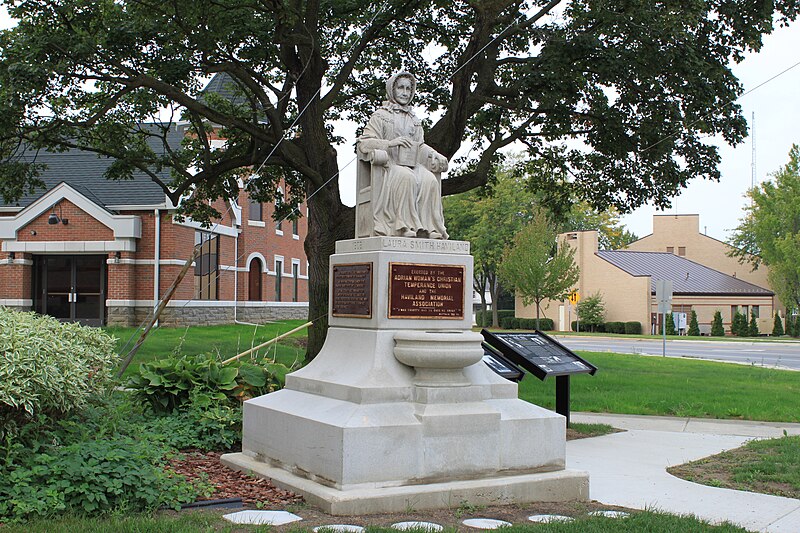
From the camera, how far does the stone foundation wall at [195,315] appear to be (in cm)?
2798

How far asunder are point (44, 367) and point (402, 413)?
116 inches

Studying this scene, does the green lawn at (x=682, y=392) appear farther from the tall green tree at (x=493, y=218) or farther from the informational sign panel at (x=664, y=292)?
the tall green tree at (x=493, y=218)

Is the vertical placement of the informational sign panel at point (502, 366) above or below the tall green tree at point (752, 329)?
above

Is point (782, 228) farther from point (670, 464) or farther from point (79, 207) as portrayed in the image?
point (670, 464)

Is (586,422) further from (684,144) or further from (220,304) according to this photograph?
(220,304)

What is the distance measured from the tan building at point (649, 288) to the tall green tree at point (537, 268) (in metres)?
4.42

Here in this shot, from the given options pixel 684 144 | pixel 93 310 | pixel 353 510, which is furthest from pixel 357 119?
pixel 353 510

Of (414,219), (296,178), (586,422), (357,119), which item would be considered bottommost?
(586,422)

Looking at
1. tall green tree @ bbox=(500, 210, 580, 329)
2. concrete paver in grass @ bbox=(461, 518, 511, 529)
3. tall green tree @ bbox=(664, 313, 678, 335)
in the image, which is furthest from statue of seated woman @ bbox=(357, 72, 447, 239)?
tall green tree @ bbox=(664, 313, 678, 335)

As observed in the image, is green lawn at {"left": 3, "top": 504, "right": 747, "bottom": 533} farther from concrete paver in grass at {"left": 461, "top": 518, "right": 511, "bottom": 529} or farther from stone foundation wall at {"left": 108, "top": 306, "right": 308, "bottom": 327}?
stone foundation wall at {"left": 108, "top": 306, "right": 308, "bottom": 327}

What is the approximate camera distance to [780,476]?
791cm

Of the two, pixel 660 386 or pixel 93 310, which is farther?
pixel 93 310

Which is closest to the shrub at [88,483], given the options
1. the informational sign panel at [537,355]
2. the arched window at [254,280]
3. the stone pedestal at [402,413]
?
the stone pedestal at [402,413]

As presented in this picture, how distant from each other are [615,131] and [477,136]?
5045mm
